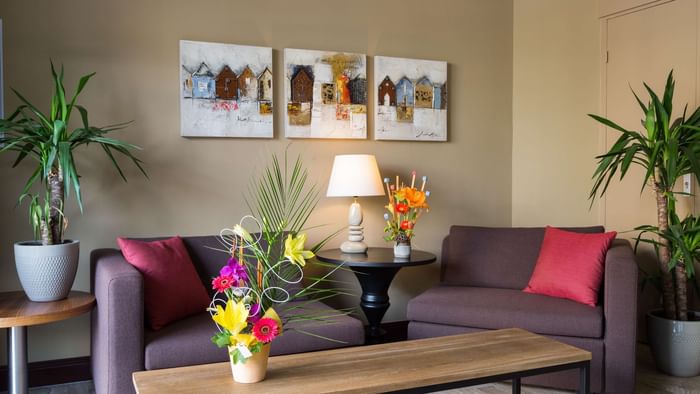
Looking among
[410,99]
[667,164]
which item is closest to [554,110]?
[410,99]

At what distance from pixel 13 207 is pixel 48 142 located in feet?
2.24

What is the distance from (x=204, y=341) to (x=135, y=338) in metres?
0.29

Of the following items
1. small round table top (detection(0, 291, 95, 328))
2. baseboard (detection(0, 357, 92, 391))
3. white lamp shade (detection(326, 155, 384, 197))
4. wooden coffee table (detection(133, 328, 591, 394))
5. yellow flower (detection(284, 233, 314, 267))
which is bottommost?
baseboard (detection(0, 357, 92, 391))

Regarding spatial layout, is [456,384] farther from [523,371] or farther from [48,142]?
[48,142]

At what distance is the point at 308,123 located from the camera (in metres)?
3.86

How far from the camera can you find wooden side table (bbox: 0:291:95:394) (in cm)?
246

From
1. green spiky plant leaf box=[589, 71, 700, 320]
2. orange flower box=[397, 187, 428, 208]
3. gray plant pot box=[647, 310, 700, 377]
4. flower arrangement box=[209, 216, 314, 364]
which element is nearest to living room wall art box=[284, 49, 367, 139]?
orange flower box=[397, 187, 428, 208]

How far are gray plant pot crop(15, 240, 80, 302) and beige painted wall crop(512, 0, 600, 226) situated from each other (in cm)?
319

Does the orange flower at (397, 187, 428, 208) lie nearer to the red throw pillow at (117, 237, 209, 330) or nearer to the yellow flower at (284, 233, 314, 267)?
the red throw pillow at (117, 237, 209, 330)

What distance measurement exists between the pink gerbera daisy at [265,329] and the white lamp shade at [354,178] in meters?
1.84

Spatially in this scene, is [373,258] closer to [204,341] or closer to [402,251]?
[402,251]

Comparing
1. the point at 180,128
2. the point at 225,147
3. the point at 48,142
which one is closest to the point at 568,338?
the point at 225,147

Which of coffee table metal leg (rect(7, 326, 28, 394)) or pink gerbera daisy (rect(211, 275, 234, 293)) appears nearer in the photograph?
pink gerbera daisy (rect(211, 275, 234, 293))

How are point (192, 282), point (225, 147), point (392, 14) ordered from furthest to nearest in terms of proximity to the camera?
point (392, 14) < point (225, 147) < point (192, 282)
